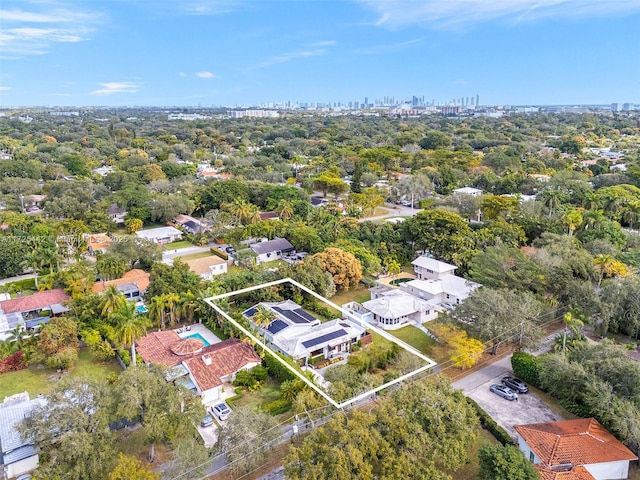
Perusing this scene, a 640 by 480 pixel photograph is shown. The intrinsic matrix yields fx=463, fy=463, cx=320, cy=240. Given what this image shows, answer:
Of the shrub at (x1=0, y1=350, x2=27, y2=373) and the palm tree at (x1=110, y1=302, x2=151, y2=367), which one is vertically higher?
the palm tree at (x1=110, y1=302, x2=151, y2=367)

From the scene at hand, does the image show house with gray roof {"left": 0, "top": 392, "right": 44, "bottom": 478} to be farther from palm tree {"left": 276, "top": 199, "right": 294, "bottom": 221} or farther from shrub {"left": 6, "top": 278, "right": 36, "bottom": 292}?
palm tree {"left": 276, "top": 199, "right": 294, "bottom": 221}

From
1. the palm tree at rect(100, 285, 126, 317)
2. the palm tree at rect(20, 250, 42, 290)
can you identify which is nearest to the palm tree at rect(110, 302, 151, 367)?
the palm tree at rect(100, 285, 126, 317)

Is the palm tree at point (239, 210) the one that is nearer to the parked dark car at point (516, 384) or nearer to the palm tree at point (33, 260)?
the palm tree at point (33, 260)

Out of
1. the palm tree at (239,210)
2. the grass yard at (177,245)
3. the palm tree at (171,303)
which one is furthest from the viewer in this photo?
the palm tree at (239,210)

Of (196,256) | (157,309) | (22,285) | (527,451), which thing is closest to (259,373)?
(157,309)

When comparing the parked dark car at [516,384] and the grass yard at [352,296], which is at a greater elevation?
the grass yard at [352,296]

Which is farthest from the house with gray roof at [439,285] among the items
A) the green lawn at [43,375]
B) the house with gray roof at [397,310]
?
the green lawn at [43,375]

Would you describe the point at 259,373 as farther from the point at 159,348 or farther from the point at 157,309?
the point at 157,309
